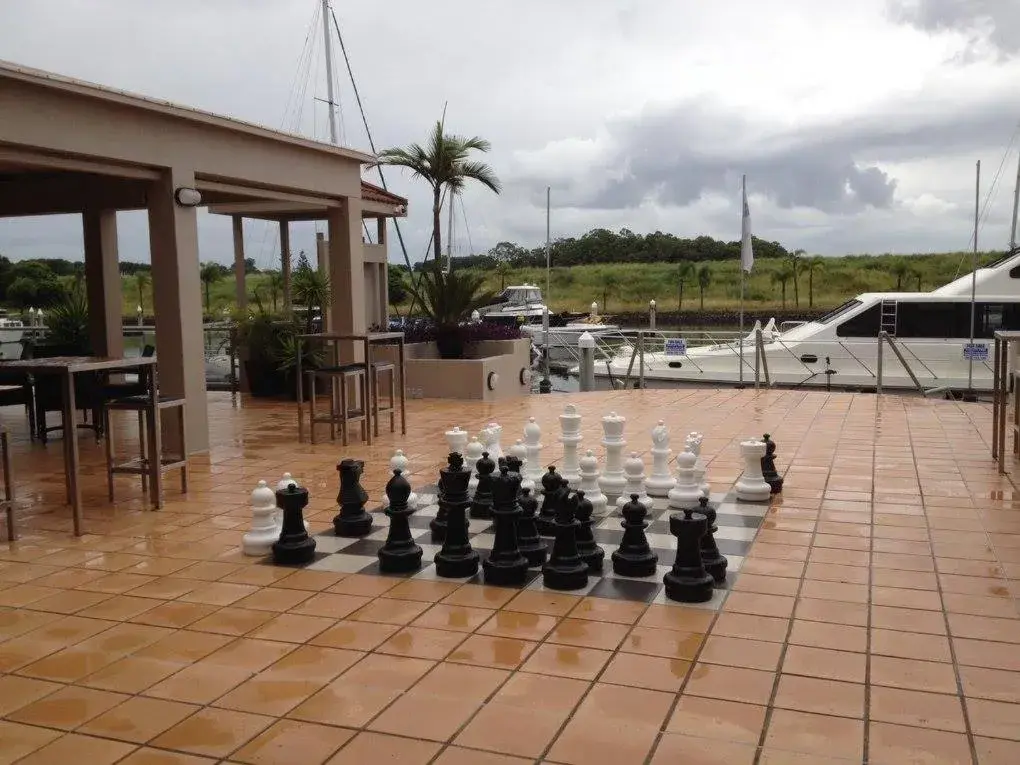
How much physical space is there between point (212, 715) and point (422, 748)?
2.27 feet

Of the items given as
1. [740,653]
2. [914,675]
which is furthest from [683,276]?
[914,675]

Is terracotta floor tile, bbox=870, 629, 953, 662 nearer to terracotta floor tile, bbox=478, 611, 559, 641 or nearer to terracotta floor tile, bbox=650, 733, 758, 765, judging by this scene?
terracotta floor tile, bbox=650, 733, 758, 765

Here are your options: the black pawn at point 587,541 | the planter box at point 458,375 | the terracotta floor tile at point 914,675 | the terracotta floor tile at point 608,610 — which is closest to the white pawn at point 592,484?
the black pawn at point 587,541

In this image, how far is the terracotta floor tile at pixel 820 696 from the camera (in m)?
2.73

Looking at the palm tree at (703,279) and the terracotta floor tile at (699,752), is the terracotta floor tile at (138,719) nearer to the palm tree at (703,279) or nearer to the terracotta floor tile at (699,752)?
the terracotta floor tile at (699,752)

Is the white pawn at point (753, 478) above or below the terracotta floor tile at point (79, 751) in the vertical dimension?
above

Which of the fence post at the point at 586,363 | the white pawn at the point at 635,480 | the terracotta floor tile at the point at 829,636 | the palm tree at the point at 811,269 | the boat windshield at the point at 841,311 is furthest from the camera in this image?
the palm tree at the point at 811,269

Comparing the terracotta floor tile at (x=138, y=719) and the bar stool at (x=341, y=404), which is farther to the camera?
the bar stool at (x=341, y=404)

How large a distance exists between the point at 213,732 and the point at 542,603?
1.45m

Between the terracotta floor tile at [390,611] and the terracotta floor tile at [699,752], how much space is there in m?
1.29

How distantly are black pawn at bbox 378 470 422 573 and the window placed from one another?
492 inches

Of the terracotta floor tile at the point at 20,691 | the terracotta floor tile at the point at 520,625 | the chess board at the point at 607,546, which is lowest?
the terracotta floor tile at the point at 20,691

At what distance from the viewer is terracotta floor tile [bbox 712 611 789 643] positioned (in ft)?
10.9

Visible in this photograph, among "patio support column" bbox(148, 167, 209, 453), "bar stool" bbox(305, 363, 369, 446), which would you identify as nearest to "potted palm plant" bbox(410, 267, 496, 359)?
"bar stool" bbox(305, 363, 369, 446)
